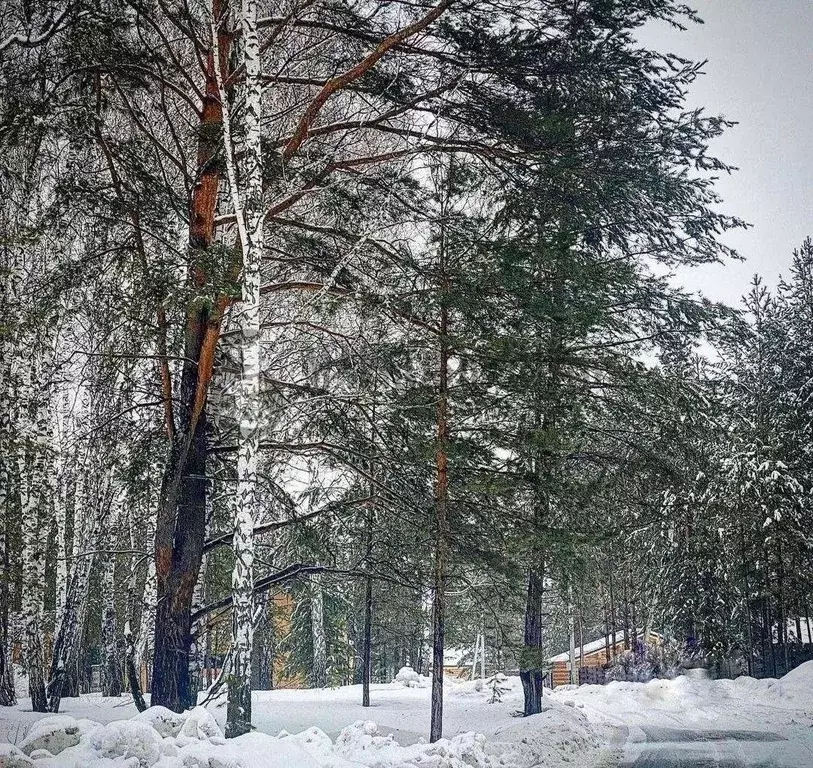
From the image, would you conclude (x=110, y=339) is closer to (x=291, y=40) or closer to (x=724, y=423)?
(x=291, y=40)

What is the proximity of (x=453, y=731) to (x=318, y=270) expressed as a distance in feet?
24.2

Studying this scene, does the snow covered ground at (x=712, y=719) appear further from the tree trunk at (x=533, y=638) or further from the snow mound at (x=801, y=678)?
the tree trunk at (x=533, y=638)

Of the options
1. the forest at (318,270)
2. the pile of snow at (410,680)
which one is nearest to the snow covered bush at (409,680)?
the pile of snow at (410,680)

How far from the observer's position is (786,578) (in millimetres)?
22312

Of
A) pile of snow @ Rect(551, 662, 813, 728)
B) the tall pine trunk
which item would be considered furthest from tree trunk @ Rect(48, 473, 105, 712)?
pile of snow @ Rect(551, 662, 813, 728)

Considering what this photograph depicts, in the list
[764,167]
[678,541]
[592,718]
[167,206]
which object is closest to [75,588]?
[167,206]

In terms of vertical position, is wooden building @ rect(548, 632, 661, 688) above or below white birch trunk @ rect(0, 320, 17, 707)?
below

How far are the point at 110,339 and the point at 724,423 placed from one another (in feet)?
30.7

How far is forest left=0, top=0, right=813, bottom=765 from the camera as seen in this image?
24.6 feet

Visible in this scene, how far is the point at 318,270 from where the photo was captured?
9234mm

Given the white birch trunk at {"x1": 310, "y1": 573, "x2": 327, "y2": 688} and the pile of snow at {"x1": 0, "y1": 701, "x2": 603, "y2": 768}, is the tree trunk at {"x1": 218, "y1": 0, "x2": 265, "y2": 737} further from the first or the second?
the white birch trunk at {"x1": 310, "y1": 573, "x2": 327, "y2": 688}

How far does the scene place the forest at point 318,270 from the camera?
24.6 ft

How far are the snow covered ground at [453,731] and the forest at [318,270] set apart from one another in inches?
50.9

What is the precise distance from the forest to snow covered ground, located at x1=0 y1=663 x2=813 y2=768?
129 cm
